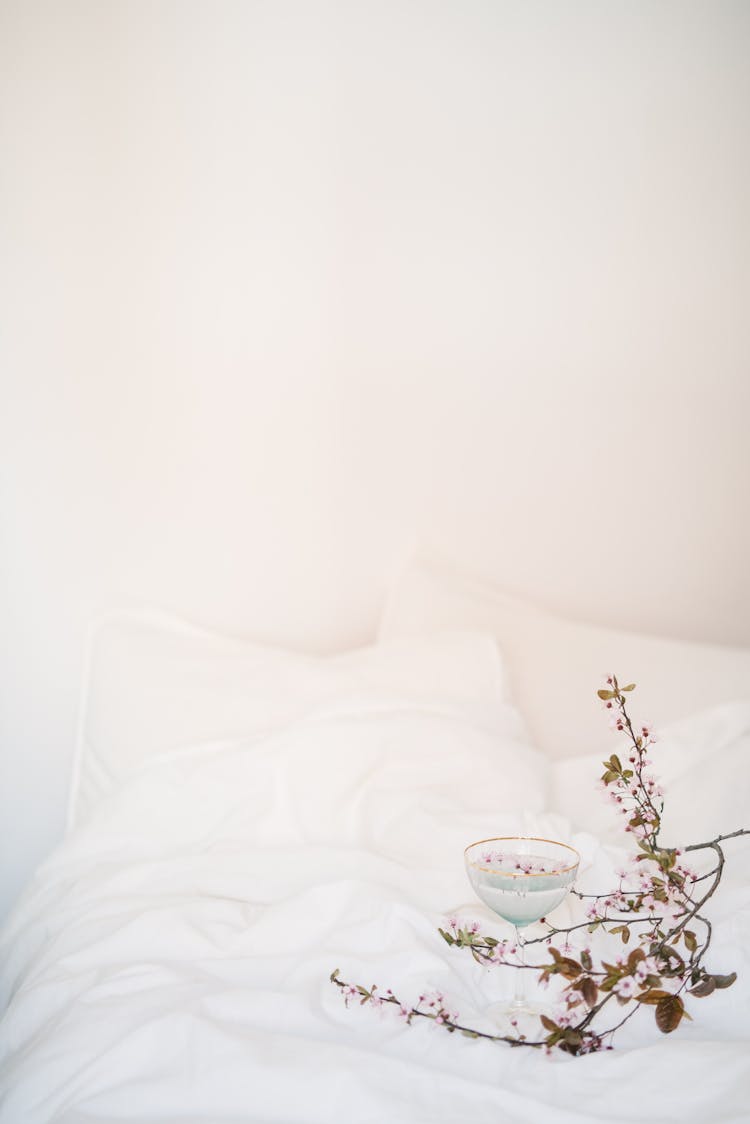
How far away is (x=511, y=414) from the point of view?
220 centimetres

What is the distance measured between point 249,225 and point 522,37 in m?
0.73

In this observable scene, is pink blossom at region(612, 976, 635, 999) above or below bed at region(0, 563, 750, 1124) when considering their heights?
above

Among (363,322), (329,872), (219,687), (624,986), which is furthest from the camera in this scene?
(363,322)

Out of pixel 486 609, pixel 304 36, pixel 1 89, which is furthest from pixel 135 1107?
pixel 304 36

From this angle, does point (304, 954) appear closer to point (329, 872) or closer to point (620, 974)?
point (329, 872)

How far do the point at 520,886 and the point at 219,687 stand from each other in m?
0.89

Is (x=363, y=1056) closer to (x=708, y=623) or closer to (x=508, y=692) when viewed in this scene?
(x=508, y=692)

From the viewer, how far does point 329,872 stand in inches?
52.7

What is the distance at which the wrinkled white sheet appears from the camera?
823 millimetres

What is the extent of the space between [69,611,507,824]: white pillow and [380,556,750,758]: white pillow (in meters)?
0.09

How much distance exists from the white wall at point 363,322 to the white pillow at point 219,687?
14 centimetres

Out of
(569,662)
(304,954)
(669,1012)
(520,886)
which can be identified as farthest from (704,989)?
(569,662)

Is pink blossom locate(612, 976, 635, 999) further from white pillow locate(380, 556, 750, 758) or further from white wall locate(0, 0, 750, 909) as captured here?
white wall locate(0, 0, 750, 909)

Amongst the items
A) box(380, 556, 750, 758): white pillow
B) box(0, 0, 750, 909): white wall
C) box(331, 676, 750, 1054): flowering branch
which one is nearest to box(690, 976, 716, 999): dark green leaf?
box(331, 676, 750, 1054): flowering branch
